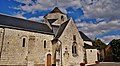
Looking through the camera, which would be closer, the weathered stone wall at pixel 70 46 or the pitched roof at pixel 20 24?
the pitched roof at pixel 20 24

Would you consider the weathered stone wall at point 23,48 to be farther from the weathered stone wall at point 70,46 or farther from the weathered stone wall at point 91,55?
the weathered stone wall at point 91,55

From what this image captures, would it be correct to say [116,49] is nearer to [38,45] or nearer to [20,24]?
[38,45]

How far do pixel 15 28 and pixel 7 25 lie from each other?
1.29 meters

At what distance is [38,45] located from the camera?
23.3m

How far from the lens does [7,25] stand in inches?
808

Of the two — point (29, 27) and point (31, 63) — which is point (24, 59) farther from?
point (29, 27)

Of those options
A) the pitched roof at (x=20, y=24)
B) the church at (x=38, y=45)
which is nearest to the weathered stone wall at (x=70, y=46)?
the church at (x=38, y=45)

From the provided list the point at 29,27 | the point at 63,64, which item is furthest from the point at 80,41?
the point at 29,27

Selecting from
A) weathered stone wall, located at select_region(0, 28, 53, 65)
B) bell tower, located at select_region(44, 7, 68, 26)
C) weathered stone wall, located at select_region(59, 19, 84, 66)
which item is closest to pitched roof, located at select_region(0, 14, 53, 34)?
weathered stone wall, located at select_region(0, 28, 53, 65)

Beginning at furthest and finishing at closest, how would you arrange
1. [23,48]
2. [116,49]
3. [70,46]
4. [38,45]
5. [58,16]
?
[116,49] < [58,16] < [70,46] < [38,45] < [23,48]

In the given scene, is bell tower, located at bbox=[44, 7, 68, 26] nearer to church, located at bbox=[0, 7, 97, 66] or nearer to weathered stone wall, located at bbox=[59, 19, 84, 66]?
church, located at bbox=[0, 7, 97, 66]

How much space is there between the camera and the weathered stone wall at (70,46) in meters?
24.0

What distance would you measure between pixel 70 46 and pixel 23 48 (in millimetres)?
8621

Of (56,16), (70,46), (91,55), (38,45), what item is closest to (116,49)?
(91,55)
